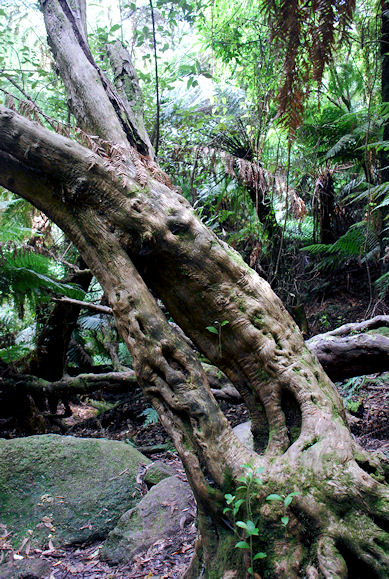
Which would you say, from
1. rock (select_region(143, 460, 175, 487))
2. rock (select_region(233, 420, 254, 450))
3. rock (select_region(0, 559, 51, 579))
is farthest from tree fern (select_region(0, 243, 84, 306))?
rock (select_region(0, 559, 51, 579))

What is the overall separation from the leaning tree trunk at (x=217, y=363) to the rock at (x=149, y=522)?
2.25 ft

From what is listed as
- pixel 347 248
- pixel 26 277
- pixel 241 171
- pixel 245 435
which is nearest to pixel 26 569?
pixel 245 435

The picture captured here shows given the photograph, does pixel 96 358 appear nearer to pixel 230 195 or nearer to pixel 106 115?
pixel 230 195

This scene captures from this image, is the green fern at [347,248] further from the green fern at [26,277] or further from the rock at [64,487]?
the rock at [64,487]

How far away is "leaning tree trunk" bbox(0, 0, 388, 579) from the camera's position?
5.69 ft

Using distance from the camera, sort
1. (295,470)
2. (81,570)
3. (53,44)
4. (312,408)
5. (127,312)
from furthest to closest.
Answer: (53,44), (81,570), (127,312), (312,408), (295,470)

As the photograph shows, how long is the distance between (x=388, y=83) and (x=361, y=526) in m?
5.33

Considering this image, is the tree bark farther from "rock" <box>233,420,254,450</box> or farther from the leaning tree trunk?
the leaning tree trunk

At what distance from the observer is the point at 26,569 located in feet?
8.37

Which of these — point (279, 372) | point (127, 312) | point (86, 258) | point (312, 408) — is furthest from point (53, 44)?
point (312, 408)

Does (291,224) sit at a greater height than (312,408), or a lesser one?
greater

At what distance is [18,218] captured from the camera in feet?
17.8

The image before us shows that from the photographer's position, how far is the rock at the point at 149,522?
8.51 ft

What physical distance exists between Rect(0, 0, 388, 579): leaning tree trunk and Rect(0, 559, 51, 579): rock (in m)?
1.13
